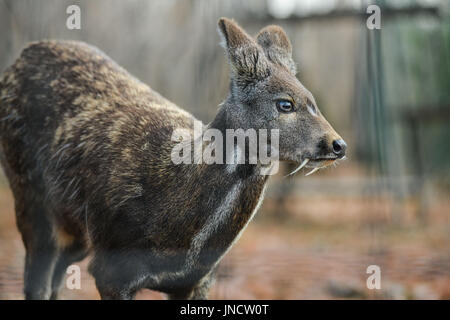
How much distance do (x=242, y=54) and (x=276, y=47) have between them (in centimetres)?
42

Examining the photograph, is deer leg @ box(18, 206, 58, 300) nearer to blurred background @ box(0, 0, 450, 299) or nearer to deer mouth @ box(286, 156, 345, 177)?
blurred background @ box(0, 0, 450, 299)

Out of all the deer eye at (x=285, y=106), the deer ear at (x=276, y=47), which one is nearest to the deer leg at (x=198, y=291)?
the deer eye at (x=285, y=106)

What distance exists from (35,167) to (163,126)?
4.29 feet

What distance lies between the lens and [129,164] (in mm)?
3717

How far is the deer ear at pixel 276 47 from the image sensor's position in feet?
11.9

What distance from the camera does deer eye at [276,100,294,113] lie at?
334 cm

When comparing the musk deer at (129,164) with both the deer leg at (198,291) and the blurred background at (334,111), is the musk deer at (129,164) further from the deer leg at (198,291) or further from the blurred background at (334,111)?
the blurred background at (334,111)

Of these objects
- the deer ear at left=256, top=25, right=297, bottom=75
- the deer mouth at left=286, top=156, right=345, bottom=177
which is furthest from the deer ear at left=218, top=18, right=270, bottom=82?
the deer mouth at left=286, top=156, right=345, bottom=177

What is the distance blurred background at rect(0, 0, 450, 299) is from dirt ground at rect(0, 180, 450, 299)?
0.09ft

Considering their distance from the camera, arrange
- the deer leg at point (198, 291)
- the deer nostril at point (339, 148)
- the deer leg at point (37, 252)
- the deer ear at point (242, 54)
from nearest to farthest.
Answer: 1. the deer nostril at point (339, 148)
2. the deer ear at point (242, 54)
3. the deer leg at point (198, 291)
4. the deer leg at point (37, 252)

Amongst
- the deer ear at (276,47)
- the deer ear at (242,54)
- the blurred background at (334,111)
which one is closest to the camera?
the deer ear at (242,54)

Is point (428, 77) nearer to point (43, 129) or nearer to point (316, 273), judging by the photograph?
point (316, 273)

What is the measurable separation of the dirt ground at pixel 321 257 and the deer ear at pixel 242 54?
167cm

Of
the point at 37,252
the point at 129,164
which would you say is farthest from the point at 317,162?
the point at 37,252
